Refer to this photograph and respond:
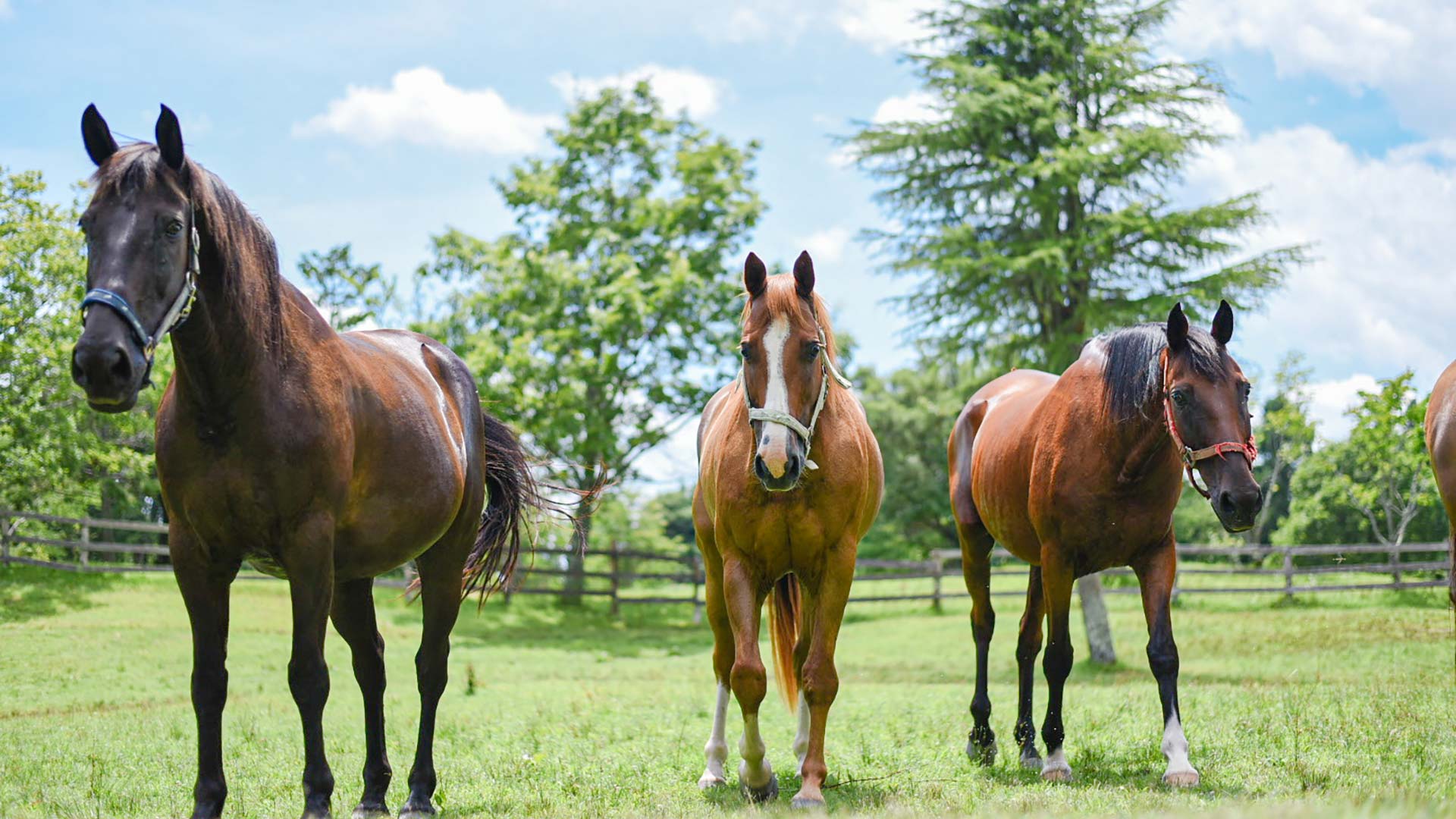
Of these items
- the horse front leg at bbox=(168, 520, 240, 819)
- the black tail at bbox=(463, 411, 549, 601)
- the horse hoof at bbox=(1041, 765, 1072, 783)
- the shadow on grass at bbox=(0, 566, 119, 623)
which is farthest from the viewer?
the shadow on grass at bbox=(0, 566, 119, 623)

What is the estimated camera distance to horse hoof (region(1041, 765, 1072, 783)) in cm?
558

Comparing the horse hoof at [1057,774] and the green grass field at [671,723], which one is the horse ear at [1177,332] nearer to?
the green grass field at [671,723]

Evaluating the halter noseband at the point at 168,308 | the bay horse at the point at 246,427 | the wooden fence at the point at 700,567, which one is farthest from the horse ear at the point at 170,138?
the wooden fence at the point at 700,567

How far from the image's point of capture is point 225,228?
4.12m

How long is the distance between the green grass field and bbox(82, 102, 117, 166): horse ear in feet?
9.60

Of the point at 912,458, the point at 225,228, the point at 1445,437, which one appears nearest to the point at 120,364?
the point at 225,228

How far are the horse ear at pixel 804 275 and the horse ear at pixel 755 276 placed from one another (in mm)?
146

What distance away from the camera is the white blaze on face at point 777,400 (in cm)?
459

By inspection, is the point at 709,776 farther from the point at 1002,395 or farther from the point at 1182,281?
the point at 1182,281

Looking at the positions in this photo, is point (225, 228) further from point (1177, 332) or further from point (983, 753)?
point (983, 753)

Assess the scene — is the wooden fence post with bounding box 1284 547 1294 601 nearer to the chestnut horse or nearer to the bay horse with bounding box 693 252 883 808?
the chestnut horse

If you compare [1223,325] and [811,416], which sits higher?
[1223,325]

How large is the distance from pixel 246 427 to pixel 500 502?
2632mm

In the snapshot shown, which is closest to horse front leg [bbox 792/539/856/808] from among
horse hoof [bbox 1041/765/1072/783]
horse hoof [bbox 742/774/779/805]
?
horse hoof [bbox 742/774/779/805]
